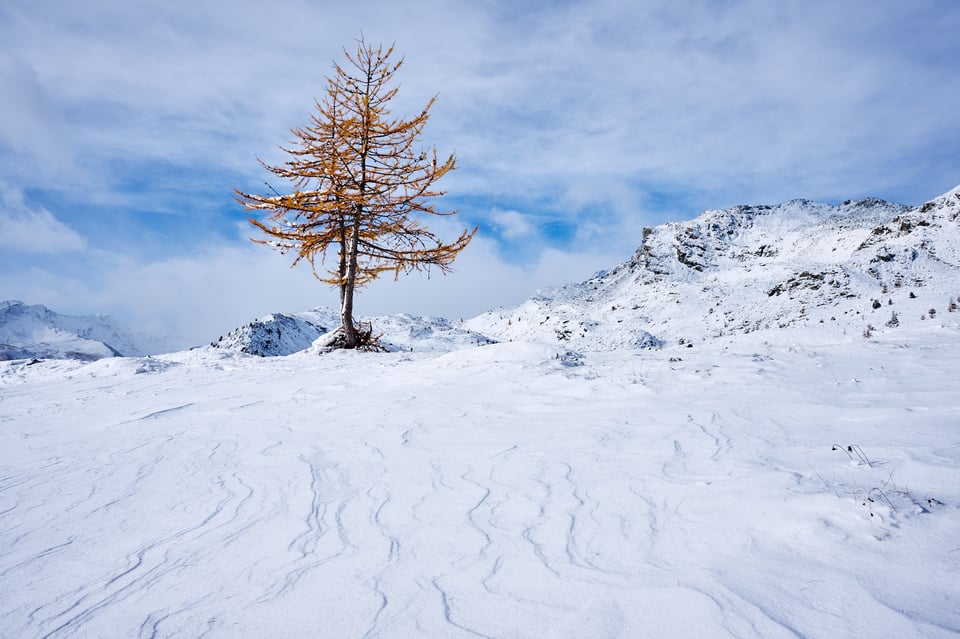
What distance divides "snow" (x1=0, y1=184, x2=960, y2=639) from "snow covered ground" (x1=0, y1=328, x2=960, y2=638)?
0.05 feet

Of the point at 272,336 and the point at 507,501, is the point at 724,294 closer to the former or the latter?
the point at 272,336

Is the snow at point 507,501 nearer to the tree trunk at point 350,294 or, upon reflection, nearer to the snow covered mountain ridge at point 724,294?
the snow covered mountain ridge at point 724,294

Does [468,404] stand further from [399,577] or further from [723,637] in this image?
[723,637]

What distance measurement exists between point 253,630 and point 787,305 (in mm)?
23185

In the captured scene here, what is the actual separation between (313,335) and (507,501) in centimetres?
1749

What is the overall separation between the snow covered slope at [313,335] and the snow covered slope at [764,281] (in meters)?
5.01

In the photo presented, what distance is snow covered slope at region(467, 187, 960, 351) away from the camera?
16.0 meters

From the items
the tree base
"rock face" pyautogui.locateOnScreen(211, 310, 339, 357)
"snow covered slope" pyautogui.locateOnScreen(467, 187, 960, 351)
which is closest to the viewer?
the tree base

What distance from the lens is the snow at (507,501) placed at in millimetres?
1621

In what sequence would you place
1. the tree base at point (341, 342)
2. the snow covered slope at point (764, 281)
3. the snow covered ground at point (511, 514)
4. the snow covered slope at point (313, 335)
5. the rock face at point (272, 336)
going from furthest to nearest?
the snow covered slope at point (764, 281) < the snow covered slope at point (313, 335) < the rock face at point (272, 336) < the tree base at point (341, 342) < the snow covered ground at point (511, 514)

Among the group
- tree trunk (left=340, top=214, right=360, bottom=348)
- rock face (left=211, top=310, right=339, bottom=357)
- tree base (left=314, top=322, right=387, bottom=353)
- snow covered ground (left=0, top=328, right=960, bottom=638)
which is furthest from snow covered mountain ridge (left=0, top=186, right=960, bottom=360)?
snow covered ground (left=0, top=328, right=960, bottom=638)

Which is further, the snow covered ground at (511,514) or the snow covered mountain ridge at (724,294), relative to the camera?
the snow covered mountain ridge at (724,294)

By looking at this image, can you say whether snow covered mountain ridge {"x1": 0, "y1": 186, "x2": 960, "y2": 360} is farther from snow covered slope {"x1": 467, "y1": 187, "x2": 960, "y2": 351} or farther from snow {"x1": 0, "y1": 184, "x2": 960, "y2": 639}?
snow {"x1": 0, "y1": 184, "x2": 960, "y2": 639}

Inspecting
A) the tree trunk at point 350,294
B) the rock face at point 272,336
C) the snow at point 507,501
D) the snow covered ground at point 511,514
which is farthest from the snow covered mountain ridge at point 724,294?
A: the snow covered ground at point 511,514
